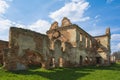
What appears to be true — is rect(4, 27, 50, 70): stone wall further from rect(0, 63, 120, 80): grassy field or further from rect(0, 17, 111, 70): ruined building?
rect(0, 63, 120, 80): grassy field

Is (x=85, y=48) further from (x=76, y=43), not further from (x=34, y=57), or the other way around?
(x=34, y=57)

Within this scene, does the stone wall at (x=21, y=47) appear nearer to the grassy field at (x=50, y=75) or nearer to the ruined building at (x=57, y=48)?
the ruined building at (x=57, y=48)

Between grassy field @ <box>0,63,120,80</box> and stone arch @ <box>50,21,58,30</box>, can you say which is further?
stone arch @ <box>50,21,58,30</box>

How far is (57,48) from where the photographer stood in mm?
23109

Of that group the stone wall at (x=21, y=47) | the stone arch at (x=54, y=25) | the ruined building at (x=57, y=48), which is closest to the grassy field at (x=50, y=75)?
the stone wall at (x=21, y=47)

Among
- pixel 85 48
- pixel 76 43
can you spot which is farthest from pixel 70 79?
pixel 85 48

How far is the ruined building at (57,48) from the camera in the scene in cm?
1675

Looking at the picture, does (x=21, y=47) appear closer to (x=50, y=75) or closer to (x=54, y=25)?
(x=50, y=75)

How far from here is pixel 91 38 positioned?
3356 centimetres

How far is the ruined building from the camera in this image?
16747 millimetres

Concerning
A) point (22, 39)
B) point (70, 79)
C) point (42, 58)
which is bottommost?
point (70, 79)

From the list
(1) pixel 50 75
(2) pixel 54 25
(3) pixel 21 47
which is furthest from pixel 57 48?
(1) pixel 50 75

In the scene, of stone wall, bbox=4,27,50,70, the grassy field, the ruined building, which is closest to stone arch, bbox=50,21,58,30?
the ruined building

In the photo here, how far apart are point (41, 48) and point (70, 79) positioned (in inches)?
239
